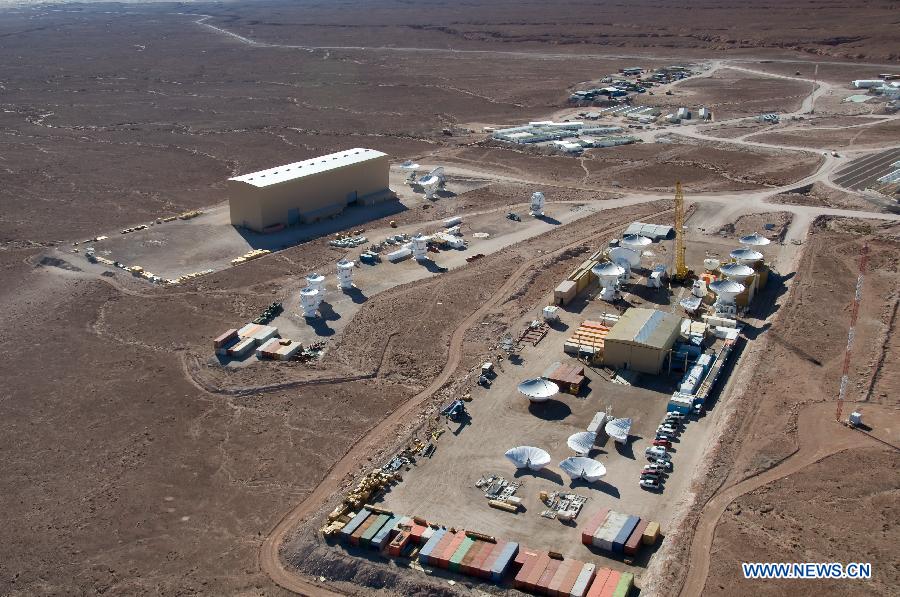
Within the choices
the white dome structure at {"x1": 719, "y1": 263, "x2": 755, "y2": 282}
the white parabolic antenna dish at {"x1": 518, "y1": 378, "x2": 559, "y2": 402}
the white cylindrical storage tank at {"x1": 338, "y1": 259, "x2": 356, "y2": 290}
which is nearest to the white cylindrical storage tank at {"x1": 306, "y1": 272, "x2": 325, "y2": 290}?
the white cylindrical storage tank at {"x1": 338, "y1": 259, "x2": 356, "y2": 290}

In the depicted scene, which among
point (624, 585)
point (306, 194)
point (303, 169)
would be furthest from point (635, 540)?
point (303, 169)

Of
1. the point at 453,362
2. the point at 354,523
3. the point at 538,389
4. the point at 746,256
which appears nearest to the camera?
the point at 354,523

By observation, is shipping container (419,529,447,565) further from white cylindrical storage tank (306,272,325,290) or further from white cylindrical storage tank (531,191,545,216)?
white cylindrical storage tank (531,191,545,216)

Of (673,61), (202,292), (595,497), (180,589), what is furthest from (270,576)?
(673,61)

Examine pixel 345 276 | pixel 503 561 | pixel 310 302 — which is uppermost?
pixel 503 561

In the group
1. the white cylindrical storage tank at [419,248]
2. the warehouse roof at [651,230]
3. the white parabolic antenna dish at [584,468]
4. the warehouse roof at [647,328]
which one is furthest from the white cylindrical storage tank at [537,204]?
the white parabolic antenna dish at [584,468]

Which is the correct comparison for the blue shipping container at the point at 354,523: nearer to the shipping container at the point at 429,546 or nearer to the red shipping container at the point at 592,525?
the shipping container at the point at 429,546

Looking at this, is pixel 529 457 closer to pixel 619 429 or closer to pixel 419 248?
pixel 619 429
